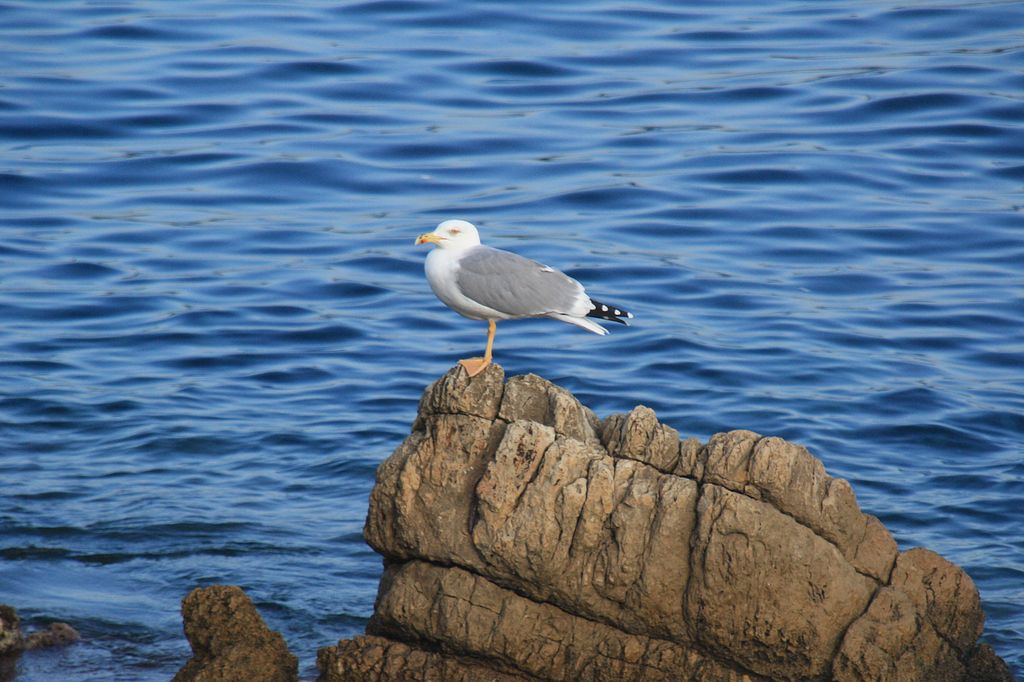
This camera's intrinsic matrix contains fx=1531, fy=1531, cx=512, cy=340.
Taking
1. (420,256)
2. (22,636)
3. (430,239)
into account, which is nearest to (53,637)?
(22,636)

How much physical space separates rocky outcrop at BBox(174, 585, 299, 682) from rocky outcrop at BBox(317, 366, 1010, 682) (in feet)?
1.19

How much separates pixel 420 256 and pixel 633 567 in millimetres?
10727

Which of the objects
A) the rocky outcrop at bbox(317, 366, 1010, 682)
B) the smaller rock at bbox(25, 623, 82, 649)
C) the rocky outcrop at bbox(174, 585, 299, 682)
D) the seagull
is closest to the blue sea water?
the smaller rock at bbox(25, 623, 82, 649)

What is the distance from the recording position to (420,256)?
1742 cm

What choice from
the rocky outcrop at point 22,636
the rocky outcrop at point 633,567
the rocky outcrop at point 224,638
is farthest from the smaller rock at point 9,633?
the rocky outcrop at point 633,567

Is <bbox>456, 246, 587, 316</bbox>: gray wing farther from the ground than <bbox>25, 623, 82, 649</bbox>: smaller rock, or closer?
farther from the ground

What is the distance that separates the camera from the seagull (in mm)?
7965

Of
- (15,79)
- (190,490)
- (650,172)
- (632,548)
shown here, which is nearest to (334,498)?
(190,490)

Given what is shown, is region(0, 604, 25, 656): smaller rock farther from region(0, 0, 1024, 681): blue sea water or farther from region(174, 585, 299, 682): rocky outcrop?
region(174, 585, 299, 682): rocky outcrop

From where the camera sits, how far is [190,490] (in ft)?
37.8

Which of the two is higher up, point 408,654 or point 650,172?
point 650,172

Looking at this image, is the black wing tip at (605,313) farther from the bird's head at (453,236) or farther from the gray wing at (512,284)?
the bird's head at (453,236)

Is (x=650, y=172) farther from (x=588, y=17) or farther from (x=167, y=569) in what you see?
(x=167, y=569)

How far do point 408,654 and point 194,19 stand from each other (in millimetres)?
20360
